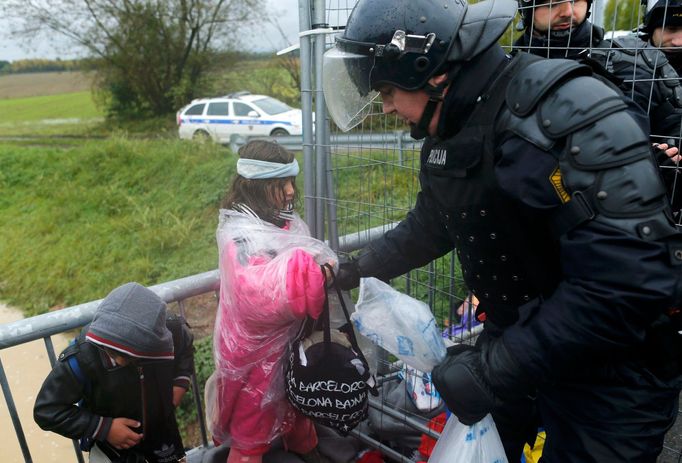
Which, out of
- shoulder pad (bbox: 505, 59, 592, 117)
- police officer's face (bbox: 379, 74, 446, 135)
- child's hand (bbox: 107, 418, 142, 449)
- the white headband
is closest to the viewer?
shoulder pad (bbox: 505, 59, 592, 117)

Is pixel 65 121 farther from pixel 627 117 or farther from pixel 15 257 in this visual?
pixel 627 117

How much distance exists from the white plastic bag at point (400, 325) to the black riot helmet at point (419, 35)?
0.79 metres

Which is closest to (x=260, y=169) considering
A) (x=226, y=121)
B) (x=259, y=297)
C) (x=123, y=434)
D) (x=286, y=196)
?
(x=286, y=196)

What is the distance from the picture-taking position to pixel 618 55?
251cm

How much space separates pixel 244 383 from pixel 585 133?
178 cm

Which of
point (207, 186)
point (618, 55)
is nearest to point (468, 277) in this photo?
point (618, 55)

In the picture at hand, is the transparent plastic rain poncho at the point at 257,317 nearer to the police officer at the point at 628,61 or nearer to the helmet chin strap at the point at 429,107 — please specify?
the helmet chin strap at the point at 429,107

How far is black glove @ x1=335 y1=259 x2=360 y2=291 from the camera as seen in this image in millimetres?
2334

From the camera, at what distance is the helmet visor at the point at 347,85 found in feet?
5.62

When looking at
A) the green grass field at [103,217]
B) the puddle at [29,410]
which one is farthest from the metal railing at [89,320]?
the green grass field at [103,217]

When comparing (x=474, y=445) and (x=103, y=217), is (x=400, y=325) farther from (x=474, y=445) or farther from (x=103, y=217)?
(x=103, y=217)

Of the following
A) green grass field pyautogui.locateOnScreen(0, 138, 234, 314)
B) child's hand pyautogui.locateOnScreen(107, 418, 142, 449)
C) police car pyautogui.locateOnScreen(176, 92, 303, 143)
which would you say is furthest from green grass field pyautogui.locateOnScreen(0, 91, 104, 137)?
child's hand pyautogui.locateOnScreen(107, 418, 142, 449)

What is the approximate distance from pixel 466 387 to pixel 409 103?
86 centimetres

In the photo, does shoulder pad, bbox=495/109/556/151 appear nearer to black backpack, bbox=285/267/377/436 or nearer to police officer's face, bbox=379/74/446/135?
police officer's face, bbox=379/74/446/135
